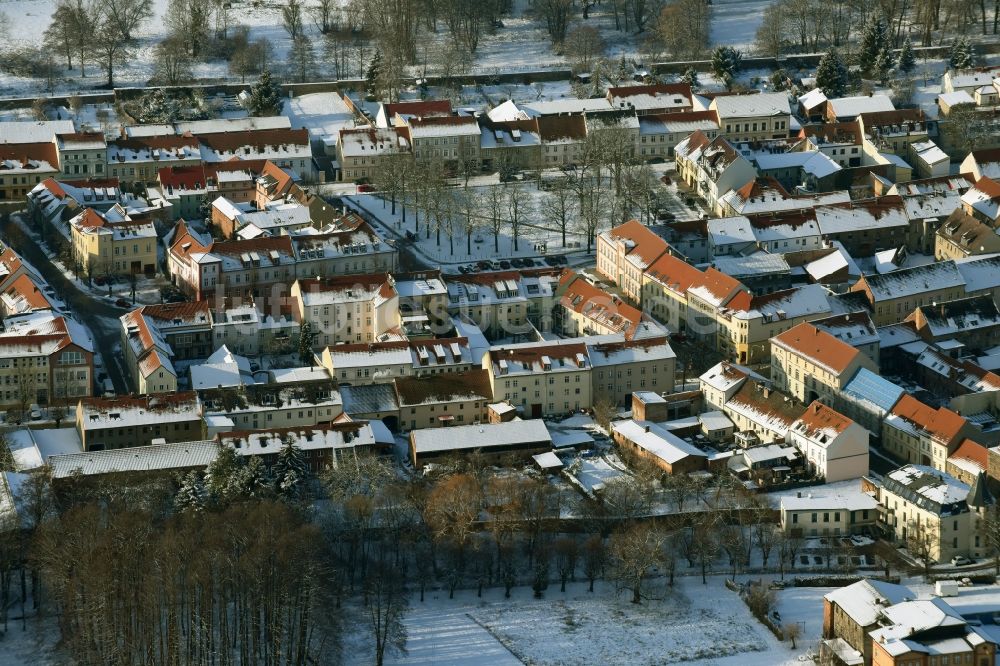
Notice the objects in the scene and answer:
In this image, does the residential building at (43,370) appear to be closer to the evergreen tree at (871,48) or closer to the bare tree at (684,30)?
the bare tree at (684,30)

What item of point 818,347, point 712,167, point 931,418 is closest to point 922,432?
point 931,418

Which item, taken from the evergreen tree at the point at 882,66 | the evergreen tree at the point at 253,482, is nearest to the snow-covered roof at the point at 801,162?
the evergreen tree at the point at 882,66

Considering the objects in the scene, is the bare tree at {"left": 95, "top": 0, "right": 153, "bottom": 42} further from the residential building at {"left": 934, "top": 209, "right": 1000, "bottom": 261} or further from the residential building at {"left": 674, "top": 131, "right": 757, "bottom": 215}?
the residential building at {"left": 934, "top": 209, "right": 1000, "bottom": 261}

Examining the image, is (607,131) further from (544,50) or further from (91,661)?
(91,661)

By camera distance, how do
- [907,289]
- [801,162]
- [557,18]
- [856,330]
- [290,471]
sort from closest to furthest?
[290,471] → [856,330] → [907,289] → [801,162] → [557,18]

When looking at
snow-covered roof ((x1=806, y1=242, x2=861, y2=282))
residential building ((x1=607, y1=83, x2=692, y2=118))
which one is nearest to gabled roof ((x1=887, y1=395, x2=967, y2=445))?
snow-covered roof ((x1=806, y1=242, x2=861, y2=282))

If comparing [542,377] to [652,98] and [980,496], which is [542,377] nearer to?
[980,496]
